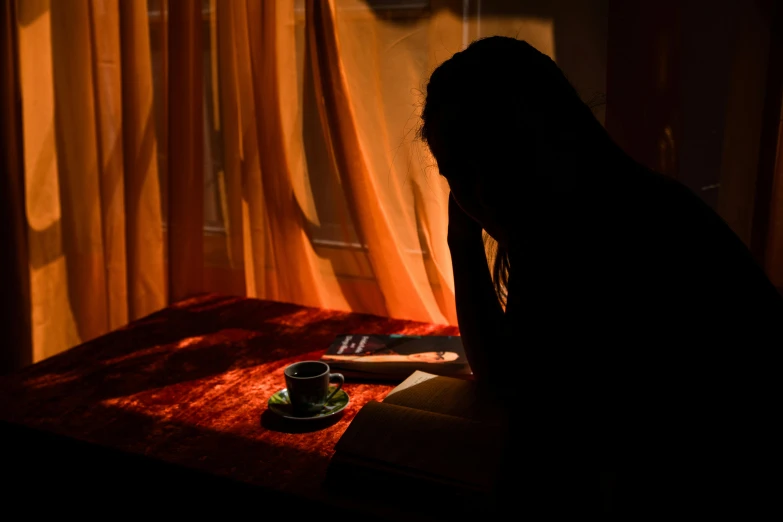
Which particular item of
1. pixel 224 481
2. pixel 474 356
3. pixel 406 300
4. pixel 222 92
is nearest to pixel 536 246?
pixel 474 356

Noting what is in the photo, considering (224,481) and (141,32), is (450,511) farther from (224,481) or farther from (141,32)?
(141,32)

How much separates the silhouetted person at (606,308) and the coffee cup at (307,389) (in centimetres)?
29

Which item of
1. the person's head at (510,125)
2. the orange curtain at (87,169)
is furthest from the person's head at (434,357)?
the orange curtain at (87,169)

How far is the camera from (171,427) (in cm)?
89

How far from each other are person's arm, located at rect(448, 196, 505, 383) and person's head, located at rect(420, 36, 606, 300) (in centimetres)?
16

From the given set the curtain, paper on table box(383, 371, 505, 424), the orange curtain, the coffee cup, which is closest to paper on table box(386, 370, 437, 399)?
paper on table box(383, 371, 505, 424)

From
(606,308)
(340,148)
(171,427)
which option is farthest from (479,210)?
(340,148)

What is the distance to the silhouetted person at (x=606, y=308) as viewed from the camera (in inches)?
25.4

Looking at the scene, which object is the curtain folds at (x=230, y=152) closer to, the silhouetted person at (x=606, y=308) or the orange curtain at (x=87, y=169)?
the orange curtain at (x=87, y=169)

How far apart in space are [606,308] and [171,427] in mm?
609

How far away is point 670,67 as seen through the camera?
1208mm

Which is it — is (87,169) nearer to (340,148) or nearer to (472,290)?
(340,148)

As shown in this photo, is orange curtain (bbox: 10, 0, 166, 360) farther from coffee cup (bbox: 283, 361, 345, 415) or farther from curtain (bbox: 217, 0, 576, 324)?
coffee cup (bbox: 283, 361, 345, 415)

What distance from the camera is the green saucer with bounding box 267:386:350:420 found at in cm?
91
